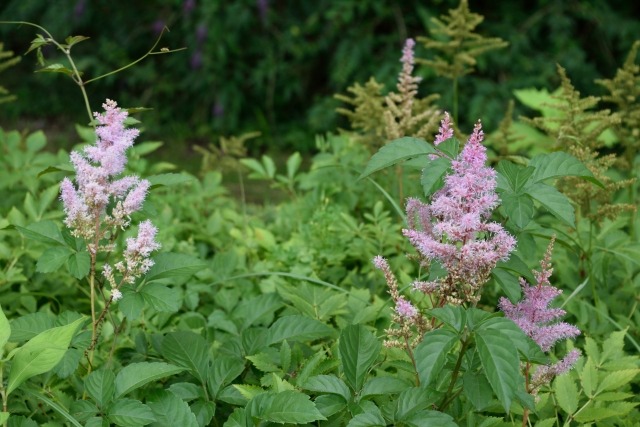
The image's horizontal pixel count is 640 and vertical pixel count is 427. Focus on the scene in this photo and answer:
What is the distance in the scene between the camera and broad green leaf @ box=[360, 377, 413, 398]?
1.57m

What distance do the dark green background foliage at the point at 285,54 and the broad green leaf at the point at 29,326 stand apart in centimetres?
391

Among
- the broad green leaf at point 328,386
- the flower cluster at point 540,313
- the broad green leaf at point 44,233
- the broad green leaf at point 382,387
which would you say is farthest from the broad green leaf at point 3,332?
the flower cluster at point 540,313

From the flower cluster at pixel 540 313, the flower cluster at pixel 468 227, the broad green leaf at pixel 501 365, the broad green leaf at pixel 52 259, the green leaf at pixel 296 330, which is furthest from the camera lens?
the green leaf at pixel 296 330

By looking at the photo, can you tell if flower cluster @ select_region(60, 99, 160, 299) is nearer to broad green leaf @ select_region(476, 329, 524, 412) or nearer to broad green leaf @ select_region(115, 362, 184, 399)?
broad green leaf @ select_region(115, 362, 184, 399)

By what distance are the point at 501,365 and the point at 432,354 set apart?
108 millimetres

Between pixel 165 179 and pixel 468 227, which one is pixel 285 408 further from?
pixel 165 179

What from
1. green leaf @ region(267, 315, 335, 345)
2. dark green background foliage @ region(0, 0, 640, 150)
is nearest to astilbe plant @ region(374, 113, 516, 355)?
green leaf @ region(267, 315, 335, 345)

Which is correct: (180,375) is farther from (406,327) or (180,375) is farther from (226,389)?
(406,327)

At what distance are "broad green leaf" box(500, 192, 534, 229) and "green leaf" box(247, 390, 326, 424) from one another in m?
0.48

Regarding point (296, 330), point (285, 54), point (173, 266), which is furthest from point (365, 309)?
point (285, 54)

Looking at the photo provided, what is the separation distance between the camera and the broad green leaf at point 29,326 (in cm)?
169

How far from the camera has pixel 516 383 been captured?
1283 mm

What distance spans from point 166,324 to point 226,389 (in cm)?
60

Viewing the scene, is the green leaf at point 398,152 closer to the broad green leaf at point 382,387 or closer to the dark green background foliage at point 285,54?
the broad green leaf at point 382,387
